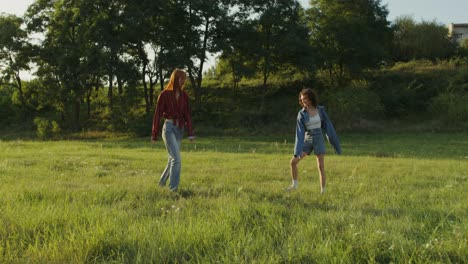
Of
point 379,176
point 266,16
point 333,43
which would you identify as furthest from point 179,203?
point 333,43

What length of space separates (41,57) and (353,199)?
34.0 meters

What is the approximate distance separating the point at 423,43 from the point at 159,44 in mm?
28552

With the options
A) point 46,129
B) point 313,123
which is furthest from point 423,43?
point 313,123

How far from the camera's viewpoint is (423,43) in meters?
44.2

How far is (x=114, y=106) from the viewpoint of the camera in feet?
110

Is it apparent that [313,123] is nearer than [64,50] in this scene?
Yes

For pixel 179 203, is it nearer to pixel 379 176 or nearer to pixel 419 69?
pixel 379 176

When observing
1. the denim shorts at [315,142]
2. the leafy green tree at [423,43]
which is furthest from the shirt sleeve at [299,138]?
the leafy green tree at [423,43]

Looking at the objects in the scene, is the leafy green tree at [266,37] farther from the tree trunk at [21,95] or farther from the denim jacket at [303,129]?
the denim jacket at [303,129]

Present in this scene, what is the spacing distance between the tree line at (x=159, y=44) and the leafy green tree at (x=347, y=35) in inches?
3.4

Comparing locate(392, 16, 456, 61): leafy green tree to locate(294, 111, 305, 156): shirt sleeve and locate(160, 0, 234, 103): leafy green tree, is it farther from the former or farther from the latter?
locate(294, 111, 305, 156): shirt sleeve

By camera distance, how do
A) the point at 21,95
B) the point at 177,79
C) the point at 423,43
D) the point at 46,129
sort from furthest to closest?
the point at 423,43 → the point at 21,95 → the point at 46,129 → the point at 177,79

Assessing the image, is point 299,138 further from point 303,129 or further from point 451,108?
point 451,108

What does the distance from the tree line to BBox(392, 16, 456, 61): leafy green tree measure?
944cm
